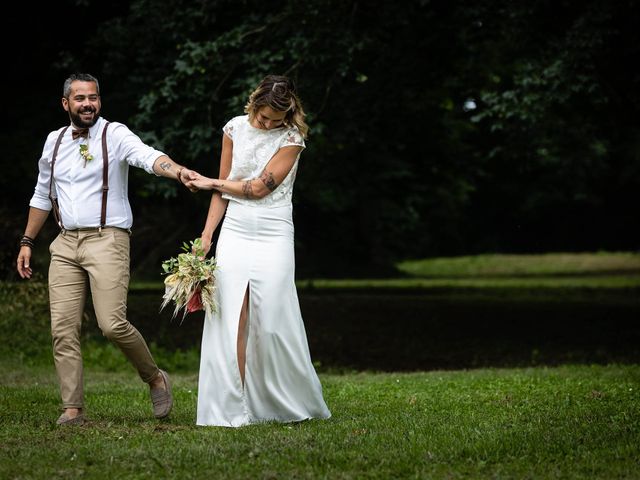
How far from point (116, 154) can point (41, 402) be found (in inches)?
101

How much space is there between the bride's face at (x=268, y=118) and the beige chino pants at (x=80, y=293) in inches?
46.8

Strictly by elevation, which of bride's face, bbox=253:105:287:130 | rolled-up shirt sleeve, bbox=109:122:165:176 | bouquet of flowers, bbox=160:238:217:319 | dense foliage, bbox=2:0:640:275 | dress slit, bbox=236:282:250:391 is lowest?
dress slit, bbox=236:282:250:391

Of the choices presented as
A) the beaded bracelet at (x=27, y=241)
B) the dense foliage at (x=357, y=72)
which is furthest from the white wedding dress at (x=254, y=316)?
the dense foliage at (x=357, y=72)

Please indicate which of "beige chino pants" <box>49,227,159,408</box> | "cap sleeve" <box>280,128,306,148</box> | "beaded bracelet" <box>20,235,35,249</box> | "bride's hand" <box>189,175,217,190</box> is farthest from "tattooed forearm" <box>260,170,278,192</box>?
"beaded bracelet" <box>20,235,35,249</box>

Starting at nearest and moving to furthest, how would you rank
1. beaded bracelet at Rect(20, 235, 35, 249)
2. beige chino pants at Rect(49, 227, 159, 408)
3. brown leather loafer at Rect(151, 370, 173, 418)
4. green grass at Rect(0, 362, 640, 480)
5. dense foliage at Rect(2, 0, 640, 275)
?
green grass at Rect(0, 362, 640, 480) < beige chino pants at Rect(49, 227, 159, 408) < brown leather loafer at Rect(151, 370, 173, 418) < beaded bracelet at Rect(20, 235, 35, 249) < dense foliage at Rect(2, 0, 640, 275)

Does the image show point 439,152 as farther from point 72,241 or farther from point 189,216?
point 72,241

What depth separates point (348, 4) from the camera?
14.4 meters

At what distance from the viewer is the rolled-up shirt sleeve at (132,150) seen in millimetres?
7008

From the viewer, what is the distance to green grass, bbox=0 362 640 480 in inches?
216

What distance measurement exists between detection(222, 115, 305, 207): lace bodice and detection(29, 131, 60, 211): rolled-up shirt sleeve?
1.21 meters

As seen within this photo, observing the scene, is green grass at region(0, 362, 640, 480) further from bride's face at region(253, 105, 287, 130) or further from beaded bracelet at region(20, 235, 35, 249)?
bride's face at region(253, 105, 287, 130)

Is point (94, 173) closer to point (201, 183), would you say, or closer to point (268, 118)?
point (201, 183)

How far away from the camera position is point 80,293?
712 cm

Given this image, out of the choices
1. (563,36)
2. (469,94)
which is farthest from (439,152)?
(563,36)
